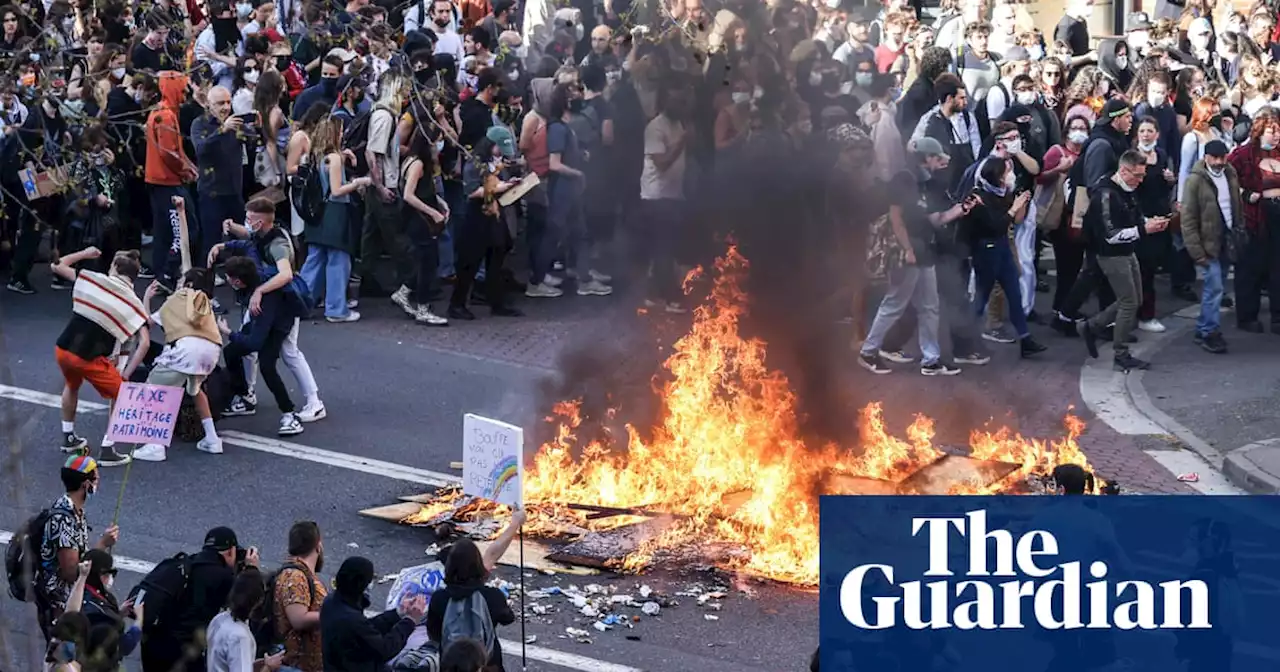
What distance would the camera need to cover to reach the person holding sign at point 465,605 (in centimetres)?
768

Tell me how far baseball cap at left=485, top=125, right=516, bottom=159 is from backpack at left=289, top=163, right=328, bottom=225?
4.40ft

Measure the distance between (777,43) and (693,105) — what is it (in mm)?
783

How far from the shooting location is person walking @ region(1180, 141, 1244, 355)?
49.8 feet

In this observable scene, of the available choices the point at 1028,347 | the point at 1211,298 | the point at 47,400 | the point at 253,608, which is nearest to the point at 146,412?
the point at 253,608

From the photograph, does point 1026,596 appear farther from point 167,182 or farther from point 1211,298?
point 167,182

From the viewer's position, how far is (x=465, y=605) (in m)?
7.72

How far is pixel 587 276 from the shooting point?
53.9 feet

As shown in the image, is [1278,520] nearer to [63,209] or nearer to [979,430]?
[979,430]

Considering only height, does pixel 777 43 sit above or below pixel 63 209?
above

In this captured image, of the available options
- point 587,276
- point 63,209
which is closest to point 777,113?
point 587,276

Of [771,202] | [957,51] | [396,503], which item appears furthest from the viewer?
[957,51]

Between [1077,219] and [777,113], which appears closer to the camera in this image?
[777,113]

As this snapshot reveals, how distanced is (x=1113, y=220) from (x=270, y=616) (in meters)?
8.59

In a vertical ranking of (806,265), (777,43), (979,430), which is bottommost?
(979,430)
